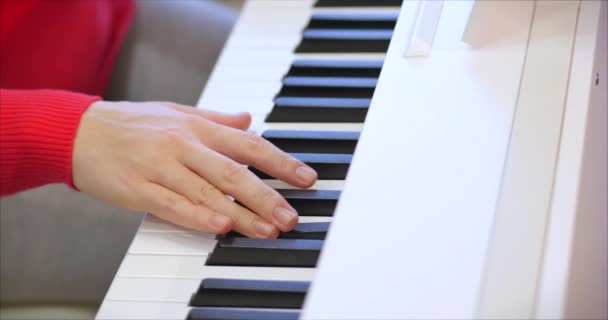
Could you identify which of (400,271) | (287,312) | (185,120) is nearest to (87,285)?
(185,120)

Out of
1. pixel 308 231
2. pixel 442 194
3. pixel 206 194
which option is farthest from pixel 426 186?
pixel 206 194

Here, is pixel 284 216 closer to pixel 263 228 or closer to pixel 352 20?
pixel 263 228

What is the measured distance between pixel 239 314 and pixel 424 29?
12.9 inches

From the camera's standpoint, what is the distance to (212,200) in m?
0.91

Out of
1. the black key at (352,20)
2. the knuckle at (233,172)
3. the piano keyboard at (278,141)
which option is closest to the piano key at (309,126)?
the piano keyboard at (278,141)

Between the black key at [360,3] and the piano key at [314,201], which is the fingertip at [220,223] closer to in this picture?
the piano key at [314,201]

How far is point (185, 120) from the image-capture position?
3.21ft

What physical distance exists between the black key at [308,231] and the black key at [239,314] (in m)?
0.09

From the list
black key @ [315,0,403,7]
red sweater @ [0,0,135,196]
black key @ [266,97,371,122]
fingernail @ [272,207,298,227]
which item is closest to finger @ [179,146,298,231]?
fingernail @ [272,207,298,227]

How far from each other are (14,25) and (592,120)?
83 cm

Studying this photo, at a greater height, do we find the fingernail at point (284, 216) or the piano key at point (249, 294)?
the fingernail at point (284, 216)

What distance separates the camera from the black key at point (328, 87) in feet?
3.40

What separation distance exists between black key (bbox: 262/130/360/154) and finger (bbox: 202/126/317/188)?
0.11 ft

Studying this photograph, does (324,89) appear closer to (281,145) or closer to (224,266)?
(281,145)
